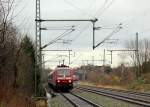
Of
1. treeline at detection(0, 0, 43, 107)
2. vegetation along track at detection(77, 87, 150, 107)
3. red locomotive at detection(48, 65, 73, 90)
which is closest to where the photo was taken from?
treeline at detection(0, 0, 43, 107)

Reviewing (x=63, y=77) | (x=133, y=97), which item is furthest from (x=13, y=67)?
(x=63, y=77)

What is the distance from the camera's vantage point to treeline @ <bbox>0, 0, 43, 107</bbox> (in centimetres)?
2116

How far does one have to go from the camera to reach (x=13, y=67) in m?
32.2

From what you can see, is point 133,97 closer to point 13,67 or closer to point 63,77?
point 13,67

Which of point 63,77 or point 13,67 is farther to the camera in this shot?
point 63,77

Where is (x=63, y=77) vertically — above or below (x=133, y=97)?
above

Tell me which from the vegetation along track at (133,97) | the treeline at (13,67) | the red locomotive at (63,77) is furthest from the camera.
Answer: the red locomotive at (63,77)

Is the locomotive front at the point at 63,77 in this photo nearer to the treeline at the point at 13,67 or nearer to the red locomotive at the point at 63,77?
the red locomotive at the point at 63,77

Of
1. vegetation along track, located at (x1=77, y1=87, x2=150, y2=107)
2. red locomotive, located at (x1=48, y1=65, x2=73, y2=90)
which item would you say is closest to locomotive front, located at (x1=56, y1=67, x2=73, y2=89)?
red locomotive, located at (x1=48, y1=65, x2=73, y2=90)

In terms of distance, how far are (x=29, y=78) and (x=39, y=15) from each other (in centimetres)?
689

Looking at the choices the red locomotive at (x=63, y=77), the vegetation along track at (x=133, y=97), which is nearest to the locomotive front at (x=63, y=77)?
the red locomotive at (x=63, y=77)

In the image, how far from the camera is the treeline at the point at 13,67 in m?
21.2

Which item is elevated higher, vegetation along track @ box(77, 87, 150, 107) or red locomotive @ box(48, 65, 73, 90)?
red locomotive @ box(48, 65, 73, 90)

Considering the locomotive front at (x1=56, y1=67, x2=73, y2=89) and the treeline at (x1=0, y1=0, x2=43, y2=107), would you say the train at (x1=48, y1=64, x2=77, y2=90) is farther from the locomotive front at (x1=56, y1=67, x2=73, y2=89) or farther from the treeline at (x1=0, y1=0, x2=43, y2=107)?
the treeline at (x1=0, y1=0, x2=43, y2=107)
